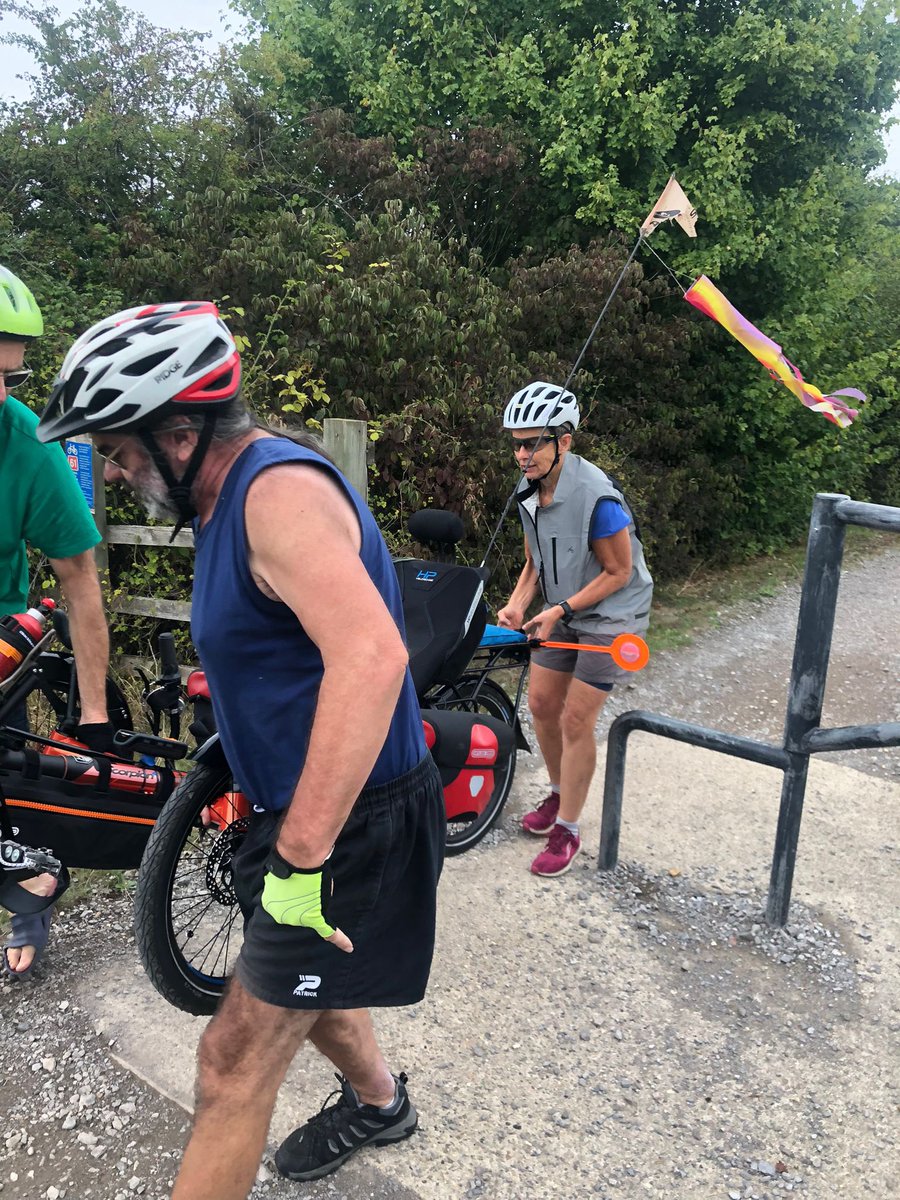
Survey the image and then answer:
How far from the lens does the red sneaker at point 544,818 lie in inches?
151

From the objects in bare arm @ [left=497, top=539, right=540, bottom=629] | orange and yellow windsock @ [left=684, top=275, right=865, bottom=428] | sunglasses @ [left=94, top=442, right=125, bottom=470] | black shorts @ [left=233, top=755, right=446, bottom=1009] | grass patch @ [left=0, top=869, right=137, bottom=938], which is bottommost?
grass patch @ [left=0, top=869, right=137, bottom=938]

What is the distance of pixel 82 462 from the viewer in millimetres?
4527

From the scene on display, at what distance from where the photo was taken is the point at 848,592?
9406mm

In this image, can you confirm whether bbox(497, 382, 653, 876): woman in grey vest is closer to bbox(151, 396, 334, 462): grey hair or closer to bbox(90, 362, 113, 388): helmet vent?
bbox(151, 396, 334, 462): grey hair

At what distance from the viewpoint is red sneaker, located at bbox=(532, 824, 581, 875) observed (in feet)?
11.6

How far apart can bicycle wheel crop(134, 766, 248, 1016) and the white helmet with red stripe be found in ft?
3.91

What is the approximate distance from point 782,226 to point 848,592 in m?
3.96

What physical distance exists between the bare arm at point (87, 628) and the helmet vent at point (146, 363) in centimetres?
122

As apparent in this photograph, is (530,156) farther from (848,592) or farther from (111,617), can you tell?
(111,617)

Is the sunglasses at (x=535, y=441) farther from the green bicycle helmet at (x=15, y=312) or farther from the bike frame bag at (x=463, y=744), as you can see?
the green bicycle helmet at (x=15, y=312)

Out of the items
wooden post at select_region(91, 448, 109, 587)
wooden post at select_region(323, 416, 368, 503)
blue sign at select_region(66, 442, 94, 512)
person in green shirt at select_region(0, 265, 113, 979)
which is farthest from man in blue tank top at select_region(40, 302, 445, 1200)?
wooden post at select_region(91, 448, 109, 587)

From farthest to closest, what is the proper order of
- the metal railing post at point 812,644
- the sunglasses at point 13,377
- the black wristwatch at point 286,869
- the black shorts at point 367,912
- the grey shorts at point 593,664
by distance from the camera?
the grey shorts at point 593,664
the metal railing post at point 812,644
the sunglasses at point 13,377
the black shorts at point 367,912
the black wristwatch at point 286,869

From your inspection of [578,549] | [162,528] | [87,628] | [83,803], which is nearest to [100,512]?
[162,528]

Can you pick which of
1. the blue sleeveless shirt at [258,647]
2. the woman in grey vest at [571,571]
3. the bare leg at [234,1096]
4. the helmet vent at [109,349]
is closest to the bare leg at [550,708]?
the woman in grey vest at [571,571]
